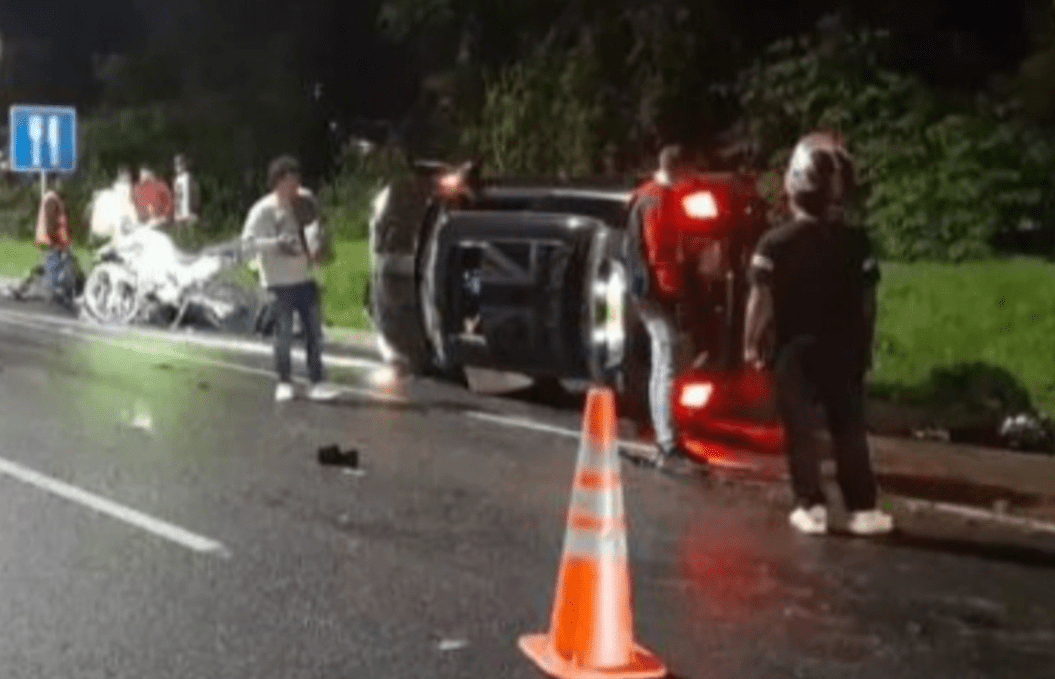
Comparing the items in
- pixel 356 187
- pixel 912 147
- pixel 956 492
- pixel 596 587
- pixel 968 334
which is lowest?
pixel 956 492

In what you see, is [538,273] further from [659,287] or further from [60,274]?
[60,274]

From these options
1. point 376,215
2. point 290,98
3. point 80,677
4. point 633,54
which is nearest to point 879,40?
point 633,54

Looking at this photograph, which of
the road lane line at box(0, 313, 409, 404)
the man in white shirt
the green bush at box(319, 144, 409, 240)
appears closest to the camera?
the road lane line at box(0, 313, 409, 404)

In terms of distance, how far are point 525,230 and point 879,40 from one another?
11.8 metres

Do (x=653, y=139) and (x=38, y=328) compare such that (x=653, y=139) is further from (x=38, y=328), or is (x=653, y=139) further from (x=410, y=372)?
(x=410, y=372)

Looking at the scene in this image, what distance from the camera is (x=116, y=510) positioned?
937 centimetres

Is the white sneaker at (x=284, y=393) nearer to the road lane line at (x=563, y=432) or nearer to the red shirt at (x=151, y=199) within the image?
the road lane line at (x=563, y=432)

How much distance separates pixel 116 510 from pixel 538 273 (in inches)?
160

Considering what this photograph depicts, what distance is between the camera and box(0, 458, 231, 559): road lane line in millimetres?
8562

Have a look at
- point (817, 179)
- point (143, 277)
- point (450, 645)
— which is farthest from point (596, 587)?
point (143, 277)

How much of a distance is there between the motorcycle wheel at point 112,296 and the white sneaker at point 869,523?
13.1 metres

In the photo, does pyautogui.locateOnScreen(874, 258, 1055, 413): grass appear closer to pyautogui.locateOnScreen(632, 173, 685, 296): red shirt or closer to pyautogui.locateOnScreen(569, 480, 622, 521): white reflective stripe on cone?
pyautogui.locateOnScreen(632, 173, 685, 296): red shirt

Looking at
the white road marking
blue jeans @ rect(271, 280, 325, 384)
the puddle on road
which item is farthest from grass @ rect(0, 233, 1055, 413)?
blue jeans @ rect(271, 280, 325, 384)

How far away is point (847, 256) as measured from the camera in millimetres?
8750
